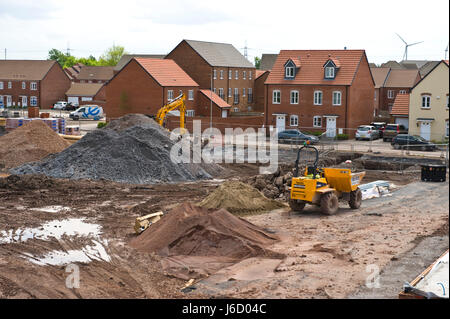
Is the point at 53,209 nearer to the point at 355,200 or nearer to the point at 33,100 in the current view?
the point at 355,200

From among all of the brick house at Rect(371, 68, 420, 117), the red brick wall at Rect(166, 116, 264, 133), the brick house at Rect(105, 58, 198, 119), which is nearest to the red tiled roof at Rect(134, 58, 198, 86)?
the brick house at Rect(105, 58, 198, 119)

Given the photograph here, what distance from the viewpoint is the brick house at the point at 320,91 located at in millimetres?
53938

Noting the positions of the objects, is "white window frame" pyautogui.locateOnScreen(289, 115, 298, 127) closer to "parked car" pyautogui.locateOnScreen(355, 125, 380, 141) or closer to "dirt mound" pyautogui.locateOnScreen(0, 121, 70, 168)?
"parked car" pyautogui.locateOnScreen(355, 125, 380, 141)

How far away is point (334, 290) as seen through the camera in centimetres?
1466

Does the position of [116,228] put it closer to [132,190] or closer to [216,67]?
[132,190]

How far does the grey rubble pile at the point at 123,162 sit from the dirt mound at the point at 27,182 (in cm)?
203

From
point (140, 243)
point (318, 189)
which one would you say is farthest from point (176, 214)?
point (318, 189)

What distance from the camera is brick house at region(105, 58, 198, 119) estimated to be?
59844mm

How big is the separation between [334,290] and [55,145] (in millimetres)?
29998

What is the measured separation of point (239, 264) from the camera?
1734cm

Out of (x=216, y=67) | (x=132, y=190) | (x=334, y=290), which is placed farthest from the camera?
(x=216, y=67)

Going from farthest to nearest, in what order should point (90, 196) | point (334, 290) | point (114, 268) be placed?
1. point (90, 196)
2. point (114, 268)
3. point (334, 290)

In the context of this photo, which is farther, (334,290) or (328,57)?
(328,57)

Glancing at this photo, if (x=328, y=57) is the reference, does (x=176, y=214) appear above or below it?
below
